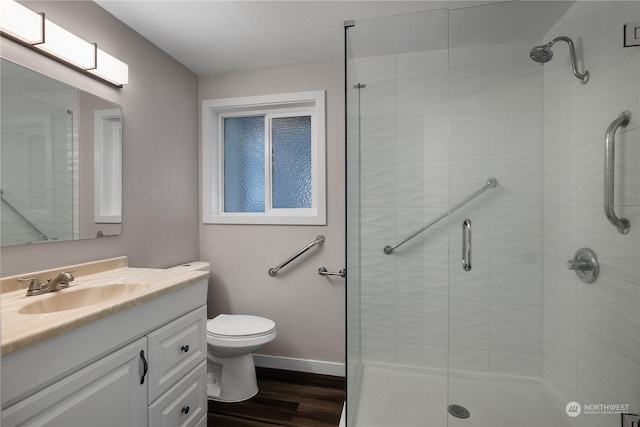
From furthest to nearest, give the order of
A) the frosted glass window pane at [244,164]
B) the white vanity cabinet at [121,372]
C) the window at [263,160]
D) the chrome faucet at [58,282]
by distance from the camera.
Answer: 1. the frosted glass window pane at [244,164]
2. the window at [263,160]
3. the chrome faucet at [58,282]
4. the white vanity cabinet at [121,372]

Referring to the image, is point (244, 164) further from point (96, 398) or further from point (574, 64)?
point (574, 64)

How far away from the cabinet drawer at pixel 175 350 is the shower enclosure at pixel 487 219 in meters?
0.72

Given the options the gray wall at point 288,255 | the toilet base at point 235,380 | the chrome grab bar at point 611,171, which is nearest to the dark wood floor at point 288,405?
the toilet base at point 235,380

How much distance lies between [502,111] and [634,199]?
59 cm

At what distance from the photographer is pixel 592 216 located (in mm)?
1300

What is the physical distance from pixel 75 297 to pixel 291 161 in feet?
5.14

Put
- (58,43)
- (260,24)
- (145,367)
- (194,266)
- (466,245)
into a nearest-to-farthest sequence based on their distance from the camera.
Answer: (145,367) < (58,43) < (466,245) < (260,24) < (194,266)

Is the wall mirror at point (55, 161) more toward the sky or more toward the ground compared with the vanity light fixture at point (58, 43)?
more toward the ground

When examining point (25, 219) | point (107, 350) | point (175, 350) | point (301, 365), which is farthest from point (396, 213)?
point (25, 219)

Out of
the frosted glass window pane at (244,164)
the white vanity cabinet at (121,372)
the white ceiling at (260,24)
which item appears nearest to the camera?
the white vanity cabinet at (121,372)

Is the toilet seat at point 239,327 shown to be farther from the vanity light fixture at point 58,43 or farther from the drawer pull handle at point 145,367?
the vanity light fixture at point 58,43

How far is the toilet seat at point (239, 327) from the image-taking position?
1833 mm

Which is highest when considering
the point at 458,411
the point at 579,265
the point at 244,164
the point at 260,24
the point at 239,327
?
the point at 260,24

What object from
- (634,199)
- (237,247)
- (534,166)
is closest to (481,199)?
(534,166)
